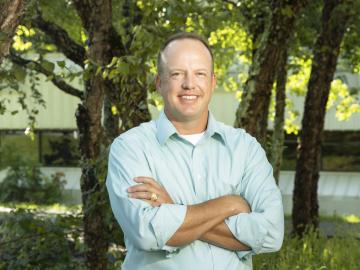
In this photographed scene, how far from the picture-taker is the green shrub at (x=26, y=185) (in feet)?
82.0

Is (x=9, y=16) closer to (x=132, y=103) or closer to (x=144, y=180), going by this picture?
(x=144, y=180)

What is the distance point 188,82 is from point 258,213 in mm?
644

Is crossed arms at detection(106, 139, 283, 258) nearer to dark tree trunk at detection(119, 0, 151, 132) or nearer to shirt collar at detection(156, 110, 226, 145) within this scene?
shirt collar at detection(156, 110, 226, 145)

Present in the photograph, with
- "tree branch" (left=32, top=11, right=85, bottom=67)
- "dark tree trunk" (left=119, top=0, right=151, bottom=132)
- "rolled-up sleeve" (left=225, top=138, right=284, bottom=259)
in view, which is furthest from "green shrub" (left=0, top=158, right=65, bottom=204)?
"rolled-up sleeve" (left=225, top=138, right=284, bottom=259)

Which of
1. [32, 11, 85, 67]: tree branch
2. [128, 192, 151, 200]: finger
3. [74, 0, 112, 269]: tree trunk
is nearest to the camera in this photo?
[128, 192, 151, 200]: finger

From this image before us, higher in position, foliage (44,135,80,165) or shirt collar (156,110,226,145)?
shirt collar (156,110,226,145)

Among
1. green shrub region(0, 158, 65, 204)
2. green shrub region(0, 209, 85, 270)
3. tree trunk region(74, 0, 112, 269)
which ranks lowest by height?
green shrub region(0, 158, 65, 204)

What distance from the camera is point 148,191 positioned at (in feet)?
10.2

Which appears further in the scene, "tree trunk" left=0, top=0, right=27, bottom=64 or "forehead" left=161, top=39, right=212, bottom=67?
"tree trunk" left=0, top=0, right=27, bottom=64

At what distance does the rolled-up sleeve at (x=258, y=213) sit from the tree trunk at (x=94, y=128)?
3.37 meters

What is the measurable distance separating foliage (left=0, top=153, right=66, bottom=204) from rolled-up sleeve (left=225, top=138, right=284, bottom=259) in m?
21.9

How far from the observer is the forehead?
3.18 metres

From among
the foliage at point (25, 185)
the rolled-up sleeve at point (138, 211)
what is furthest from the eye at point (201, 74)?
the foliage at point (25, 185)

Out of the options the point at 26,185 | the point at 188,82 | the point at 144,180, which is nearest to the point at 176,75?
the point at 188,82
